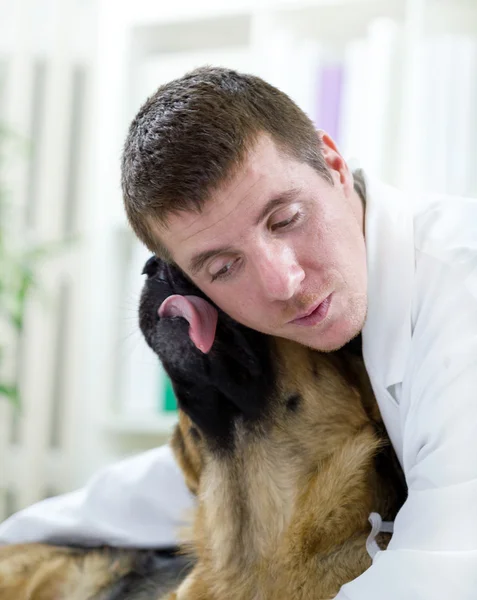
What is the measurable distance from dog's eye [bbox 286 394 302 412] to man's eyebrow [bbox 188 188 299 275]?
213 millimetres

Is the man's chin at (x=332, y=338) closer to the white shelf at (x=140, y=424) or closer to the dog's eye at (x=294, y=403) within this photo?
the dog's eye at (x=294, y=403)

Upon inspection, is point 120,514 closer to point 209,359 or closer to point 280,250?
point 209,359

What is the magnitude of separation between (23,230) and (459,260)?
195 cm

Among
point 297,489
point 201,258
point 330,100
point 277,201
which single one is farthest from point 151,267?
point 330,100

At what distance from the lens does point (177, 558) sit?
45.9 inches

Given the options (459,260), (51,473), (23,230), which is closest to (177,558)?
(459,260)

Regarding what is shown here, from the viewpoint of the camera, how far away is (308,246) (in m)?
0.97

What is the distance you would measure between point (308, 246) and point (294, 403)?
21 cm

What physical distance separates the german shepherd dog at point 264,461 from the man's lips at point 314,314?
80mm

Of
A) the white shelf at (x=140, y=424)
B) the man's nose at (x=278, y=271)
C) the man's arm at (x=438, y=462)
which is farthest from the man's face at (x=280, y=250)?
the white shelf at (x=140, y=424)

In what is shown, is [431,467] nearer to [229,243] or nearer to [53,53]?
[229,243]

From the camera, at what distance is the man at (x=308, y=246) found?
88 centimetres

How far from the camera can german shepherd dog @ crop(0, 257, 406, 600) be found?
0.96 meters

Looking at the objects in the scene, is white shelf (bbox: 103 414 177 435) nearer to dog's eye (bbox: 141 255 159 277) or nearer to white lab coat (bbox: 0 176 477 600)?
white lab coat (bbox: 0 176 477 600)
